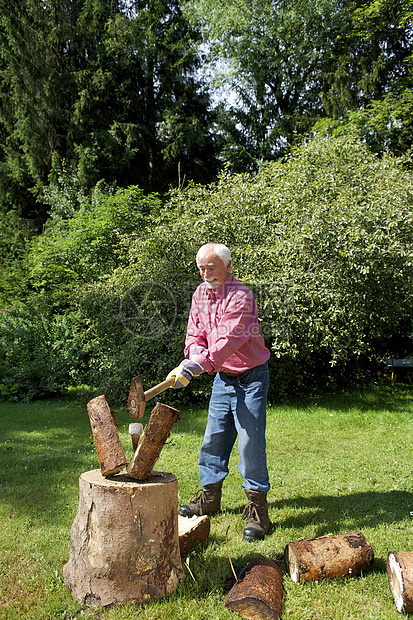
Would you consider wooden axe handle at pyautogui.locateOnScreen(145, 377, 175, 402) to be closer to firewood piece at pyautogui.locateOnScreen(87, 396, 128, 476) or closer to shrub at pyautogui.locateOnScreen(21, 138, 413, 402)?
firewood piece at pyautogui.locateOnScreen(87, 396, 128, 476)

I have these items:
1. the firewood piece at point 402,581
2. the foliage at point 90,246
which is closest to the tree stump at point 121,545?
the firewood piece at point 402,581

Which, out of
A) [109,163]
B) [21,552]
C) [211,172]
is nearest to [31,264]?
[109,163]

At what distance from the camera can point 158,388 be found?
2.71 meters

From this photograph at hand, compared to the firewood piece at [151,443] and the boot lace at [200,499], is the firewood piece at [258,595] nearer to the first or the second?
the firewood piece at [151,443]

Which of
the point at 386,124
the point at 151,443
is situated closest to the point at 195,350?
the point at 151,443

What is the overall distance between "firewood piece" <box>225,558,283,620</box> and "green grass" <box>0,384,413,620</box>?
72mm

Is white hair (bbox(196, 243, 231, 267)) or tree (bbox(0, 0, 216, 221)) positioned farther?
tree (bbox(0, 0, 216, 221))

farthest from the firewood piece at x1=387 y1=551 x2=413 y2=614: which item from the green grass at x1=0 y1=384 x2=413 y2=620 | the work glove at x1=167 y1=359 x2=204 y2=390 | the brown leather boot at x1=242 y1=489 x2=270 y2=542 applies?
the work glove at x1=167 y1=359 x2=204 y2=390

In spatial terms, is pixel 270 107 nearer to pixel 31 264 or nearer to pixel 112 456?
pixel 31 264

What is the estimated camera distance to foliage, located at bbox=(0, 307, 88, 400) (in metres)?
8.75

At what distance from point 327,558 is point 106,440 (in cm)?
140

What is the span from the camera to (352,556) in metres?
2.68

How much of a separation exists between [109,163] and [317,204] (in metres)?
10.3

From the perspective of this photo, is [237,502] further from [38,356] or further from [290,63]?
[290,63]
